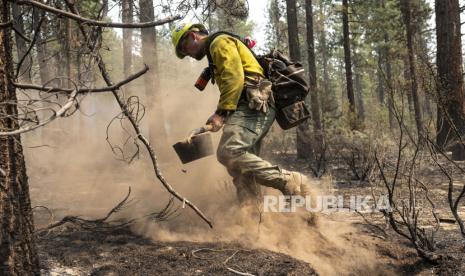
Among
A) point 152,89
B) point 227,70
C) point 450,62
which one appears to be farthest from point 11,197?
point 152,89

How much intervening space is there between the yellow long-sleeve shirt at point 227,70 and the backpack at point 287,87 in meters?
0.19

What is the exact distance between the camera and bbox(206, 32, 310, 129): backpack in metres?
3.88

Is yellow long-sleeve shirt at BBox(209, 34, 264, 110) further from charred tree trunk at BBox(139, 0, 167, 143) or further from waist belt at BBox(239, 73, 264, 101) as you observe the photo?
charred tree trunk at BBox(139, 0, 167, 143)

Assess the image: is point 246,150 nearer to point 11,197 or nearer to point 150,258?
point 150,258

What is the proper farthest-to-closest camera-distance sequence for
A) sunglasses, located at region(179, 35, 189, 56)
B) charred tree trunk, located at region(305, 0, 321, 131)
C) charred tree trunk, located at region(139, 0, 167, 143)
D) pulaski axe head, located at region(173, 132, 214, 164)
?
charred tree trunk, located at region(305, 0, 321, 131) < charred tree trunk, located at region(139, 0, 167, 143) < sunglasses, located at region(179, 35, 189, 56) < pulaski axe head, located at region(173, 132, 214, 164)

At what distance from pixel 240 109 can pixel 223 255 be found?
1.29 m

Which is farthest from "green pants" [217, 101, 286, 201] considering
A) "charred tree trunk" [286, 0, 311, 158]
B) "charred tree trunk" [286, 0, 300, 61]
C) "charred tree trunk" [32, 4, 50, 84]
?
"charred tree trunk" [286, 0, 300, 61]

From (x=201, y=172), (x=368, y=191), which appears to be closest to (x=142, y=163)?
(x=201, y=172)

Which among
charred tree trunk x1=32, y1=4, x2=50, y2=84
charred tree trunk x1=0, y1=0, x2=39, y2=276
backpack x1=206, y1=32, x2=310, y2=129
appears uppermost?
charred tree trunk x1=32, y1=4, x2=50, y2=84

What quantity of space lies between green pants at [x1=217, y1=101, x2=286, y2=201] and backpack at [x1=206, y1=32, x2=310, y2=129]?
0.22 meters

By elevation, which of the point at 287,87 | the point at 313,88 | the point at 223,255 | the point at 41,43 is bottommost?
the point at 223,255

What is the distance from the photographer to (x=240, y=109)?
3.71 meters

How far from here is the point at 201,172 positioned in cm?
526

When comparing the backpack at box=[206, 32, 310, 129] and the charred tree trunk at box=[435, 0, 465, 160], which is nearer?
the backpack at box=[206, 32, 310, 129]
